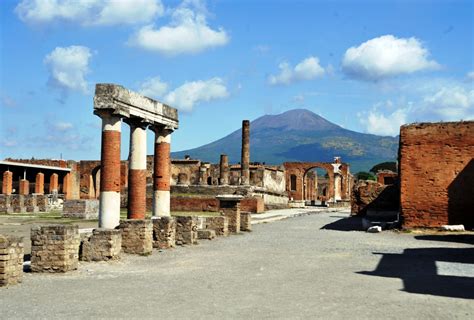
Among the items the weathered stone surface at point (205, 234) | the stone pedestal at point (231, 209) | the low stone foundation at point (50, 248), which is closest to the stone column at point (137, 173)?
the weathered stone surface at point (205, 234)

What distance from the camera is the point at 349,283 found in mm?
8875

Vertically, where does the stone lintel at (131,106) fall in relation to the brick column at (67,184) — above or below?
above

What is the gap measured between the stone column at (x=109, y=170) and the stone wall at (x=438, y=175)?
11184 mm

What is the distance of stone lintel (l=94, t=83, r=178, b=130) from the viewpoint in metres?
13.3

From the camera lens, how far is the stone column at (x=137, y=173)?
50.4 ft

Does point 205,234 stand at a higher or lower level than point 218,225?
lower

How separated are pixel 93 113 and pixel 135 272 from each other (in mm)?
4804

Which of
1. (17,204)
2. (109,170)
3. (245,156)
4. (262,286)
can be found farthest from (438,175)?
(245,156)

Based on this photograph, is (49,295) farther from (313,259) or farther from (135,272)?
(313,259)

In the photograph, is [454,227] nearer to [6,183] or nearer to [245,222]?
[245,222]

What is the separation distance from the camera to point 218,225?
18.9m

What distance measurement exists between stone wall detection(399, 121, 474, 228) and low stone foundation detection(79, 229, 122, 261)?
12138 millimetres

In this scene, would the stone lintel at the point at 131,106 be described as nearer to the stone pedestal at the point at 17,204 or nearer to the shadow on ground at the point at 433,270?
the shadow on ground at the point at 433,270

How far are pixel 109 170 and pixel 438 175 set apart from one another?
40.2ft
